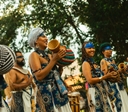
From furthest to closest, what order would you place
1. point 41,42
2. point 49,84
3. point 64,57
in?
point 41,42 → point 49,84 → point 64,57

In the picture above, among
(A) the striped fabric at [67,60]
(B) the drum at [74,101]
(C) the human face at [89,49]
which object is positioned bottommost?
(B) the drum at [74,101]

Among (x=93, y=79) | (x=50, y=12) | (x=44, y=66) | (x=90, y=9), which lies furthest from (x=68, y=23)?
(x=44, y=66)

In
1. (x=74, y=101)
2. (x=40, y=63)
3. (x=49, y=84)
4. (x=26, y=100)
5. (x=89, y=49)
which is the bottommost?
(x=74, y=101)

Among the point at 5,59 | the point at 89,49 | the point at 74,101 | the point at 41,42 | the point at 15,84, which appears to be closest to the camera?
the point at 5,59

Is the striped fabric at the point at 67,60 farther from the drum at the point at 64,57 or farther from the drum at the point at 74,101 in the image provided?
the drum at the point at 74,101

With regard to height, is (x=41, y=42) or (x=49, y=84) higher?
(x=41, y=42)

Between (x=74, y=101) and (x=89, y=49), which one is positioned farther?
(x=74, y=101)

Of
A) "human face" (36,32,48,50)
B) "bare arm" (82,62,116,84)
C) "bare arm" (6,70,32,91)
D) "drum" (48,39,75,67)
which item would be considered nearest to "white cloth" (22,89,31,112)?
"bare arm" (6,70,32,91)

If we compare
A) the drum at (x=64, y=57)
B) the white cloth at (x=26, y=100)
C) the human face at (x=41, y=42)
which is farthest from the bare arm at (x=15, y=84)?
the drum at (x=64, y=57)

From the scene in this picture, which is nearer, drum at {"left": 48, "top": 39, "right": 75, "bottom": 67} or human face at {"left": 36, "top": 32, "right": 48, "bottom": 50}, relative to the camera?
drum at {"left": 48, "top": 39, "right": 75, "bottom": 67}

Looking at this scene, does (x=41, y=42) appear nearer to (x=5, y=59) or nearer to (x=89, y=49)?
(x=5, y=59)

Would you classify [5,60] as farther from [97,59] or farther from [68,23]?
[68,23]

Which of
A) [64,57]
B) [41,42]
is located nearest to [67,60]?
[64,57]

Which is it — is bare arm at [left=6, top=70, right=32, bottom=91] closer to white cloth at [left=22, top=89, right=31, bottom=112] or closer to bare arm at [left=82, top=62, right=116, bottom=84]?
white cloth at [left=22, top=89, right=31, bottom=112]
